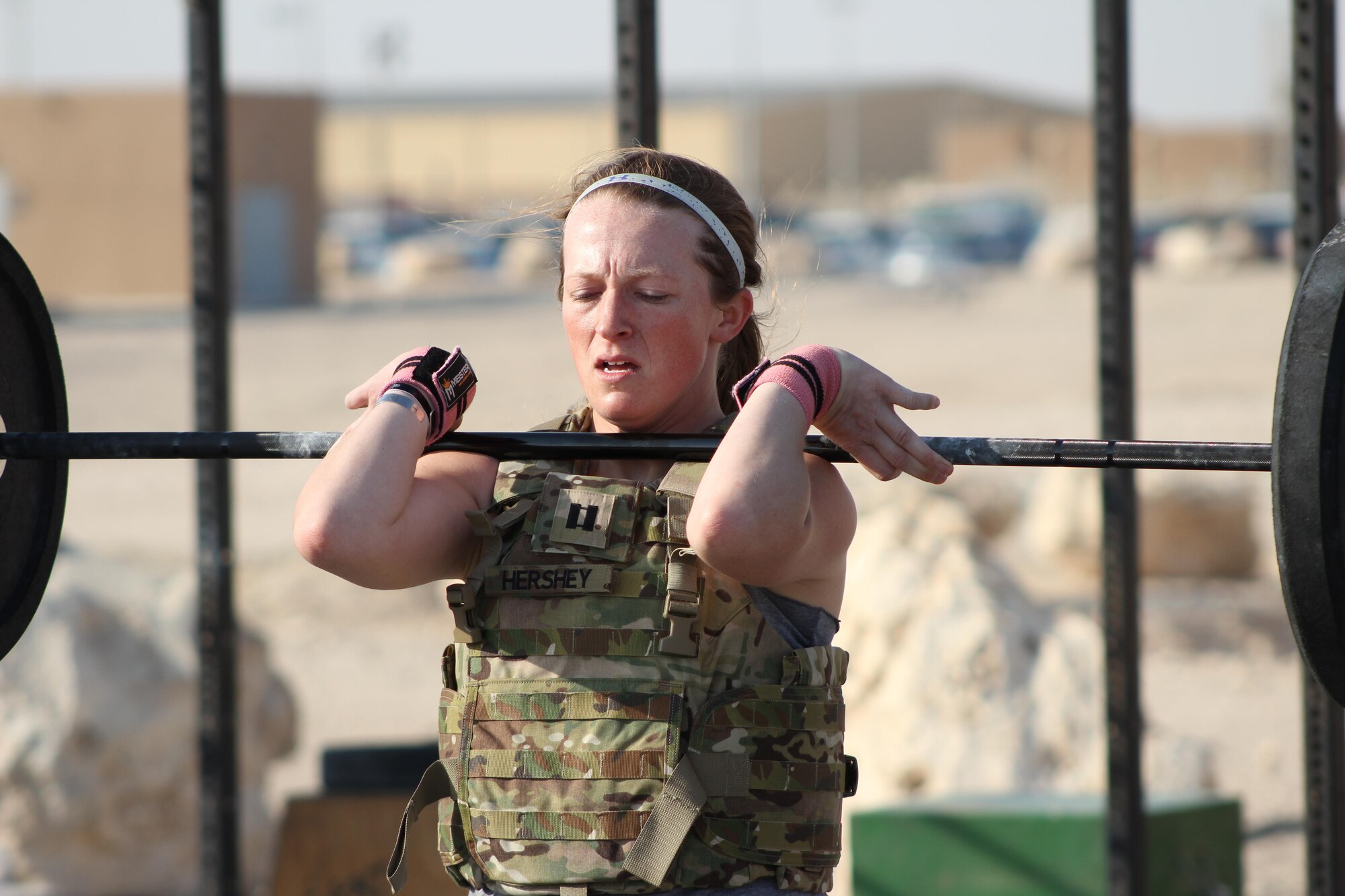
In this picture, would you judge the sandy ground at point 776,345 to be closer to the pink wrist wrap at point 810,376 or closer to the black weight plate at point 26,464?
the pink wrist wrap at point 810,376

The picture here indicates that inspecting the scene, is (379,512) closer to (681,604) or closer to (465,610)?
(465,610)

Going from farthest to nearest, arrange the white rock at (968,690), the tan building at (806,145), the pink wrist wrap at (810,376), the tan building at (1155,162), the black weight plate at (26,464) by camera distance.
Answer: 1. the tan building at (806,145)
2. the tan building at (1155,162)
3. the white rock at (968,690)
4. the black weight plate at (26,464)
5. the pink wrist wrap at (810,376)

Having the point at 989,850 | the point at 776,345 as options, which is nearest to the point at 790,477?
the point at 776,345

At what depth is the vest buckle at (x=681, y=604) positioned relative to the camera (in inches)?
67.3

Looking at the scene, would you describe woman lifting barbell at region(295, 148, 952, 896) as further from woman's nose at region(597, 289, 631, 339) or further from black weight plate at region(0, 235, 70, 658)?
black weight plate at region(0, 235, 70, 658)

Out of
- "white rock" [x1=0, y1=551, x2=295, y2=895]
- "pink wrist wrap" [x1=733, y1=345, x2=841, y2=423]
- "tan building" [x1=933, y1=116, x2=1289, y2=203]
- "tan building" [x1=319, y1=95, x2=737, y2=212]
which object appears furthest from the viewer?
"tan building" [x1=319, y1=95, x2=737, y2=212]

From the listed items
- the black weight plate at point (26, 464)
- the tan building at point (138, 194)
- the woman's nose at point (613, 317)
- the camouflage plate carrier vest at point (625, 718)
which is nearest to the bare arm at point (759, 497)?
the camouflage plate carrier vest at point (625, 718)

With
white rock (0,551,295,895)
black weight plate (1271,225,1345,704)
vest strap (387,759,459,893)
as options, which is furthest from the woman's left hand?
white rock (0,551,295,895)

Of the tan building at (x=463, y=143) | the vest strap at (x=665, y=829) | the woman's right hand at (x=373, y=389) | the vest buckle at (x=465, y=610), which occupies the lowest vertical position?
the vest strap at (x=665, y=829)

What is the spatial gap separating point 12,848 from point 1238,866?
3.74 m

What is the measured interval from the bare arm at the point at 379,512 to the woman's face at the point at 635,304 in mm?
232

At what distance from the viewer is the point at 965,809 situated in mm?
3689

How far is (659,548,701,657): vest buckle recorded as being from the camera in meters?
1.71

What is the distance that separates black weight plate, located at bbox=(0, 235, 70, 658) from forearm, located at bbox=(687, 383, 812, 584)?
3.32 feet
